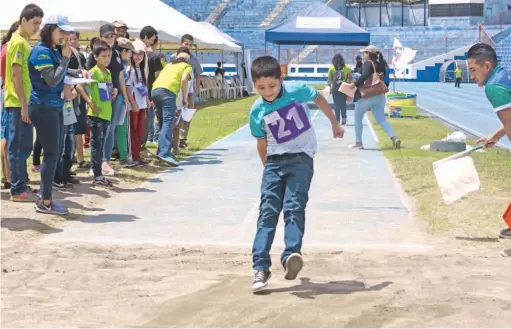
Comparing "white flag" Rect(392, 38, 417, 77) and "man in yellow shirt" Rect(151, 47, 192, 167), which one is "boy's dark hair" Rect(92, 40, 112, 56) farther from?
"white flag" Rect(392, 38, 417, 77)

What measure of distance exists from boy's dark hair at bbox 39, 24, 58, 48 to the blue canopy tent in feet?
95.1

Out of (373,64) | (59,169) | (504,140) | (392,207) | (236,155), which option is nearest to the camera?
(392,207)

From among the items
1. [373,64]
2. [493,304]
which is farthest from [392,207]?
[373,64]

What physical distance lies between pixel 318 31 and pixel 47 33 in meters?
29.5

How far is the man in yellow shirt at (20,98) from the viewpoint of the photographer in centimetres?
945

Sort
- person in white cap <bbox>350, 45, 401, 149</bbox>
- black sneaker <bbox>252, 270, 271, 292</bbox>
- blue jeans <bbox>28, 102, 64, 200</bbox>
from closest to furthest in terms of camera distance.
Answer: black sneaker <bbox>252, 270, 271, 292</bbox>
blue jeans <bbox>28, 102, 64, 200</bbox>
person in white cap <bbox>350, 45, 401, 149</bbox>

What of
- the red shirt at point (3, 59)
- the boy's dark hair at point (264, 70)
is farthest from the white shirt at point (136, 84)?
the boy's dark hair at point (264, 70)

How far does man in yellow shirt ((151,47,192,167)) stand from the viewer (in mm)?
13742

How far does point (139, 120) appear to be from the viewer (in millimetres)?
13766

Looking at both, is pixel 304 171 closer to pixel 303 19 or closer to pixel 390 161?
pixel 390 161

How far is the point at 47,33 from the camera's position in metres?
8.84

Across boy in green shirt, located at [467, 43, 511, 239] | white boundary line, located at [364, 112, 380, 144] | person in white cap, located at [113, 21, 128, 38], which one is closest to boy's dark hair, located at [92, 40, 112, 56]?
person in white cap, located at [113, 21, 128, 38]

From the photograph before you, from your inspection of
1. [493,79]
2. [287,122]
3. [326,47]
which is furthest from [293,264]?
[326,47]

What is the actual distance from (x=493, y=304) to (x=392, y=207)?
4289mm
